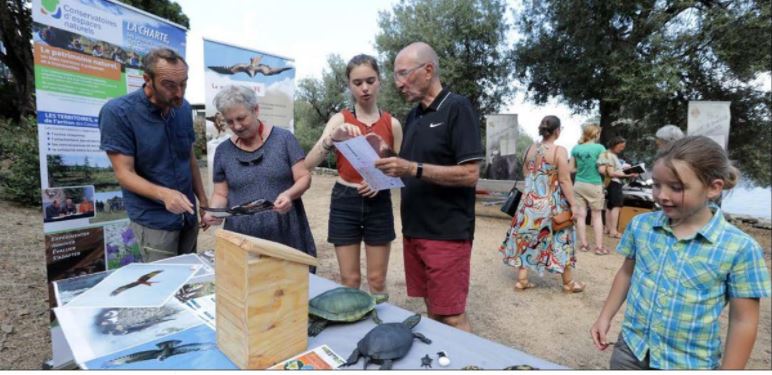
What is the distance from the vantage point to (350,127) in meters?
2.04

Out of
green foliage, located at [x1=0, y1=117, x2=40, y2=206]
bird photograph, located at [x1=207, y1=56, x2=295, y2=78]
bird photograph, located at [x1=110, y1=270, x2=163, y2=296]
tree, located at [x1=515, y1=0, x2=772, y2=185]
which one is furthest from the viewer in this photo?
tree, located at [x1=515, y1=0, x2=772, y2=185]

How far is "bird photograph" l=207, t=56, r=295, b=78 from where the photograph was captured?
471cm

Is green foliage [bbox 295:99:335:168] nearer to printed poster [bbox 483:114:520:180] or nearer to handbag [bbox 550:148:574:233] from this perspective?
printed poster [bbox 483:114:520:180]

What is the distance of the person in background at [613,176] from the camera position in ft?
19.7

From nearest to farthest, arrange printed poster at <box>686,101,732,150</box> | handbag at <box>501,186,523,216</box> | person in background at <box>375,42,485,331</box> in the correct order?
person in background at <box>375,42,485,331</box>
handbag at <box>501,186,523,216</box>
printed poster at <box>686,101,732,150</box>

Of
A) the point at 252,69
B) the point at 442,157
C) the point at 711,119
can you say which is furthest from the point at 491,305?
the point at 711,119

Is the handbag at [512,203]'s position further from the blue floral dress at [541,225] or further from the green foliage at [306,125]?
the green foliage at [306,125]

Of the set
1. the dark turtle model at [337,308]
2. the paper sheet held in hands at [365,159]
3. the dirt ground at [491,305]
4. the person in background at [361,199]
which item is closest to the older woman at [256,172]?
the person in background at [361,199]

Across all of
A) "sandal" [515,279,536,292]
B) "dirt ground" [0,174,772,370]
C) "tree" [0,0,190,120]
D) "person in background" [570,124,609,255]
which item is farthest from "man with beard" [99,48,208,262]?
"tree" [0,0,190,120]

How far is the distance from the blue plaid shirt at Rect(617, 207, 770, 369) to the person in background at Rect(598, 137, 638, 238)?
16.6 ft

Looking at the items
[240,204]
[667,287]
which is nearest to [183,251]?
[240,204]

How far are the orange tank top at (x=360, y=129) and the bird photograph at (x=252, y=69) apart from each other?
2.97 metres

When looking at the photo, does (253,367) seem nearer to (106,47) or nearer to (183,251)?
(183,251)

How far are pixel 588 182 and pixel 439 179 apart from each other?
479 cm
